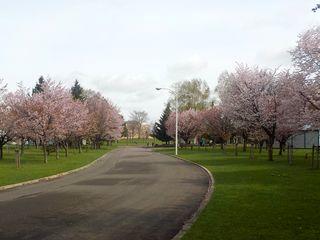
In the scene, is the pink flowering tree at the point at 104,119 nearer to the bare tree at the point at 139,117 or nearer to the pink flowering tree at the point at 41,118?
the pink flowering tree at the point at 41,118

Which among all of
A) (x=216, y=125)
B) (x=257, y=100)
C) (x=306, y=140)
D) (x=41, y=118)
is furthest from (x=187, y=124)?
(x=41, y=118)

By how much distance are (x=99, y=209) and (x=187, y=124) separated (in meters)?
72.3

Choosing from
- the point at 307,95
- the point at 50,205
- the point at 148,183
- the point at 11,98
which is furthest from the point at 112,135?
the point at 50,205

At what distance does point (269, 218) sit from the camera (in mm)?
11055

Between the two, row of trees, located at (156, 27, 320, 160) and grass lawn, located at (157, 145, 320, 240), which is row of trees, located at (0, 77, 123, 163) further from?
grass lawn, located at (157, 145, 320, 240)

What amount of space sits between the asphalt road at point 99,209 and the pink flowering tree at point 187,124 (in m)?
61.3

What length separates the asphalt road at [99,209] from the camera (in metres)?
10.2

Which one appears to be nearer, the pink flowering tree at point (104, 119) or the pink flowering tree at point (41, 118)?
the pink flowering tree at point (41, 118)

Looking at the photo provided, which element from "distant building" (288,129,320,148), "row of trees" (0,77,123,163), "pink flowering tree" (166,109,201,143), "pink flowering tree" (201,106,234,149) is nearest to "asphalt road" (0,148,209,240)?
"row of trees" (0,77,123,163)

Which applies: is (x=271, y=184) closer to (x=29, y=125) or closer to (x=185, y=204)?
(x=185, y=204)

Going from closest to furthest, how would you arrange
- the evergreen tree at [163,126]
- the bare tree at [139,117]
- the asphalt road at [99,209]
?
the asphalt road at [99,209]
the evergreen tree at [163,126]
the bare tree at [139,117]

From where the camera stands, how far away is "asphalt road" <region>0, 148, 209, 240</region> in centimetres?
1019

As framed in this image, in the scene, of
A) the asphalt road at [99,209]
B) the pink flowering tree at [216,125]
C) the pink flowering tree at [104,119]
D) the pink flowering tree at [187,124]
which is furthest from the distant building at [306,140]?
the asphalt road at [99,209]

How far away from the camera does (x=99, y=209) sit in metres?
13.6
